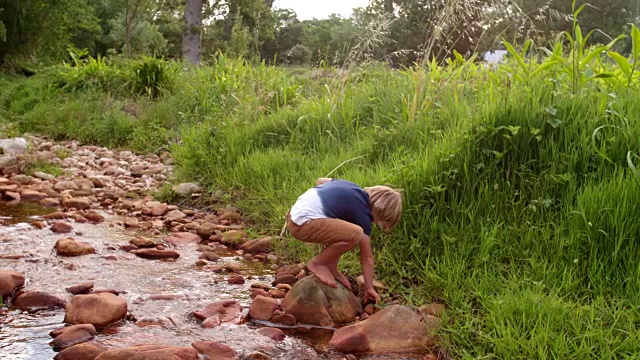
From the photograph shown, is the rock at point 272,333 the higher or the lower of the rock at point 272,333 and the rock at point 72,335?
the lower

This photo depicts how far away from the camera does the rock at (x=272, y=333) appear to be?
293 centimetres

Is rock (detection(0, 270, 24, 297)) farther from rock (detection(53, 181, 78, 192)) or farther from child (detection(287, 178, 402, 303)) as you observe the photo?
rock (detection(53, 181, 78, 192))

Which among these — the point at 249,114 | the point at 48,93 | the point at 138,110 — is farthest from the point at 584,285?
the point at 48,93

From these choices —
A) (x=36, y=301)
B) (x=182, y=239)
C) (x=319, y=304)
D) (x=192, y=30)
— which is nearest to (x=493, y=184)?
(x=319, y=304)

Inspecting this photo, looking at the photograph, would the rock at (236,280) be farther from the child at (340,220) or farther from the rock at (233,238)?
the rock at (233,238)

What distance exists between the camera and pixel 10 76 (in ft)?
42.3

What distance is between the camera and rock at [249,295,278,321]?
3.15 metres

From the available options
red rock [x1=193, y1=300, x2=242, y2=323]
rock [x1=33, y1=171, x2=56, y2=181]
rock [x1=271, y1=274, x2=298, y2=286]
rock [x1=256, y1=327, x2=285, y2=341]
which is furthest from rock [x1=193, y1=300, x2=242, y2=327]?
rock [x1=33, y1=171, x2=56, y2=181]

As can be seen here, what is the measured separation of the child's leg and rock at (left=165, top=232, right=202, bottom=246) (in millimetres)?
1423

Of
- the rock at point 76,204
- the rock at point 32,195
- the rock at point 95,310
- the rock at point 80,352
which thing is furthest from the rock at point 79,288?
the rock at point 32,195

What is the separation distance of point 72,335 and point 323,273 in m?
1.32

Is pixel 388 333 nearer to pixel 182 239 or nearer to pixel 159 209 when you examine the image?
pixel 182 239

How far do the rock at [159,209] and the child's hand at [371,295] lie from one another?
264 cm

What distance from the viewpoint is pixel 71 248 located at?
400 cm
